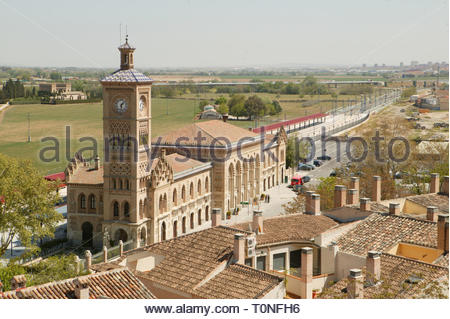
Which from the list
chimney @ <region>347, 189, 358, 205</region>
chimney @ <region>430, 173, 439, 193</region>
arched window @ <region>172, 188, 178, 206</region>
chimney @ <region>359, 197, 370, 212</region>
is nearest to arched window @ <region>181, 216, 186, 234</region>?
arched window @ <region>172, 188, 178, 206</region>

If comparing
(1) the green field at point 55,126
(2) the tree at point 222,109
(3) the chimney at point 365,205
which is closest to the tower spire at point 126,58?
(3) the chimney at point 365,205

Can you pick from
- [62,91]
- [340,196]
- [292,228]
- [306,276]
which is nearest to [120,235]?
[340,196]

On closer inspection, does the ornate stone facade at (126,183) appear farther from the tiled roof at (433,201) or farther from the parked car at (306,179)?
the parked car at (306,179)

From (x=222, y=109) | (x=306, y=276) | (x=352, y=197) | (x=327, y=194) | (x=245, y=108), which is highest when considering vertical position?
(x=352, y=197)

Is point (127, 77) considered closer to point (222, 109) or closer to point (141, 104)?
point (141, 104)

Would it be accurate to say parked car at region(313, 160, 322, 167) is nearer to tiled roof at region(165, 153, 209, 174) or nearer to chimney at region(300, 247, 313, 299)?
tiled roof at region(165, 153, 209, 174)

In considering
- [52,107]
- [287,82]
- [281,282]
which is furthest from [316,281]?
[287,82]
